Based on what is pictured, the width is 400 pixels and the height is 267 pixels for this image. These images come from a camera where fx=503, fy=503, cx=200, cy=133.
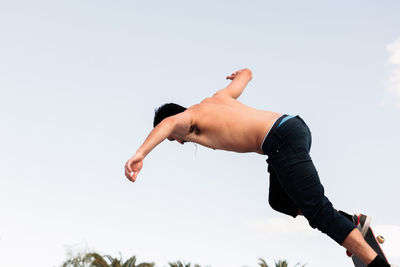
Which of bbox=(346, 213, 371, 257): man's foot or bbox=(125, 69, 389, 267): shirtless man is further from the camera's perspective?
bbox=(346, 213, 371, 257): man's foot

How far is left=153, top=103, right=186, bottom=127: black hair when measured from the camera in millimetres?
5191

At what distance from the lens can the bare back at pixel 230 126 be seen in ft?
15.1

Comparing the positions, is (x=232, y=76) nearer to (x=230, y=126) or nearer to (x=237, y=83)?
(x=237, y=83)

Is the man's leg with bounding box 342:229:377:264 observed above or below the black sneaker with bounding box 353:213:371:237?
below

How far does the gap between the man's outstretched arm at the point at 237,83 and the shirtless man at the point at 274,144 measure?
1.91 ft

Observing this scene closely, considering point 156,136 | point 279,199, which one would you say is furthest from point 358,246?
point 156,136

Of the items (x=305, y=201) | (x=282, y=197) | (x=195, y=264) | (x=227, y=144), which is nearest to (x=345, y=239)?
(x=305, y=201)

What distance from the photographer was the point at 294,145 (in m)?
4.56

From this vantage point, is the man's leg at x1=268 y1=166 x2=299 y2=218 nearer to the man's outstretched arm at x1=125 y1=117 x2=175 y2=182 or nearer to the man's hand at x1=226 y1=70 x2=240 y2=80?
the man's outstretched arm at x1=125 y1=117 x2=175 y2=182

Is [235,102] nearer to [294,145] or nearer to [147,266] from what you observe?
[294,145]

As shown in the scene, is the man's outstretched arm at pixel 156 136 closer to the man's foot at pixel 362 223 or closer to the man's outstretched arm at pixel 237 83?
the man's outstretched arm at pixel 237 83

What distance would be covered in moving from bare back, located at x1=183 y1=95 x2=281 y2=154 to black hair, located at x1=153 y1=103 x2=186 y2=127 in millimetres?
378

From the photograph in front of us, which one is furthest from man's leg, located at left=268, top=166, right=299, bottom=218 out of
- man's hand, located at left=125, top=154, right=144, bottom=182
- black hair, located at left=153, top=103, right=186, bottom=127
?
man's hand, located at left=125, top=154, right=144, bottom=182

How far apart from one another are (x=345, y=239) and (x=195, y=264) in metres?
32.2
